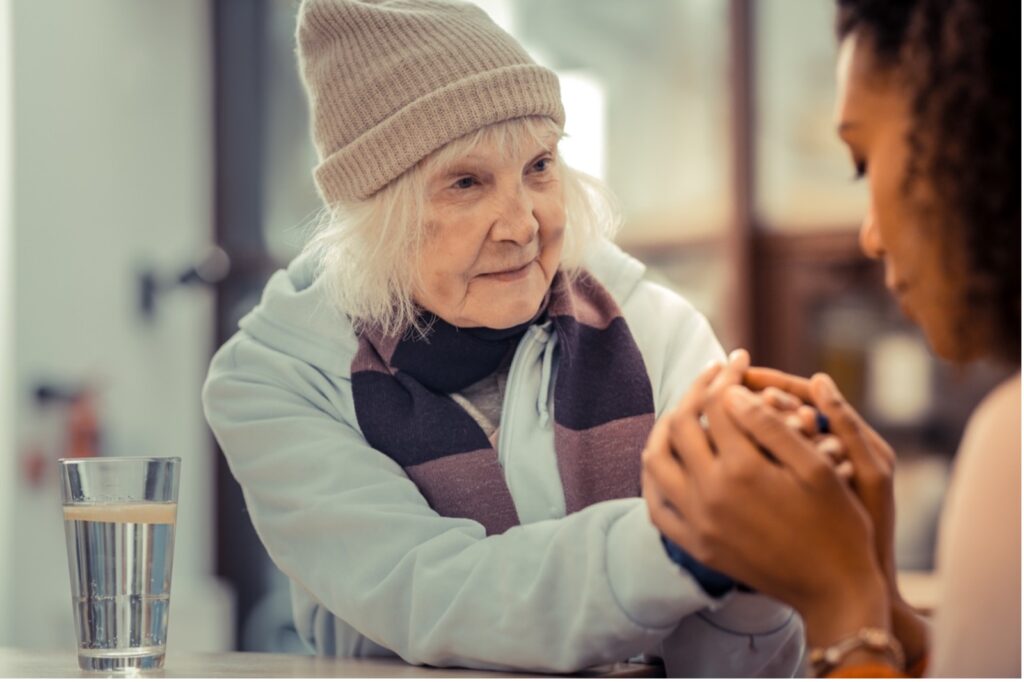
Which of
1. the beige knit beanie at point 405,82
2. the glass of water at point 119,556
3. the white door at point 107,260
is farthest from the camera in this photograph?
the white door at point 107,260

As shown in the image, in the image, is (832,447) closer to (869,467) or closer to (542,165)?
(869,467)

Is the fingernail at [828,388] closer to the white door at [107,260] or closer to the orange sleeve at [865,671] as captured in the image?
the orange sleeve at [865,671]

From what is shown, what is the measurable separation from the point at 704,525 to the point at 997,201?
27 centimetres

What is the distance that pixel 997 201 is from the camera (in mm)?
814

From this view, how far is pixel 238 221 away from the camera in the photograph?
3920 mm

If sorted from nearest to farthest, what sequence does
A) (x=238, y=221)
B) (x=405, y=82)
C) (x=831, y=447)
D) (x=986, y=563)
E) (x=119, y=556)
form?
(x=986, y=563), (x=831, y=447), (x=119, y=556), (x=405, y=82), (x=238, y=221)

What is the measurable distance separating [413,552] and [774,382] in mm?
326

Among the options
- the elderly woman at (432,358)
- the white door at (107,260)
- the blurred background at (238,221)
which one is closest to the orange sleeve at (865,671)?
the elderly woman at (432,358)

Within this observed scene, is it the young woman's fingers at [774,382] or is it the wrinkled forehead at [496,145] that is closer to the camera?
the young woman's fingers at [774,382]

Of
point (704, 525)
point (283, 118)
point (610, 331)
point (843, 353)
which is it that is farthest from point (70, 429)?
point (704, 525)

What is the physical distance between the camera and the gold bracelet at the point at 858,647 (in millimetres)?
805

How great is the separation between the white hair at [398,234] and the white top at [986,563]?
21.2 inches

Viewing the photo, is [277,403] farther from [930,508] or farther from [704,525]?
[930,508]

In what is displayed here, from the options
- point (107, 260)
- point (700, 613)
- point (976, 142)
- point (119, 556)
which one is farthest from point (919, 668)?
point (107, 260)
